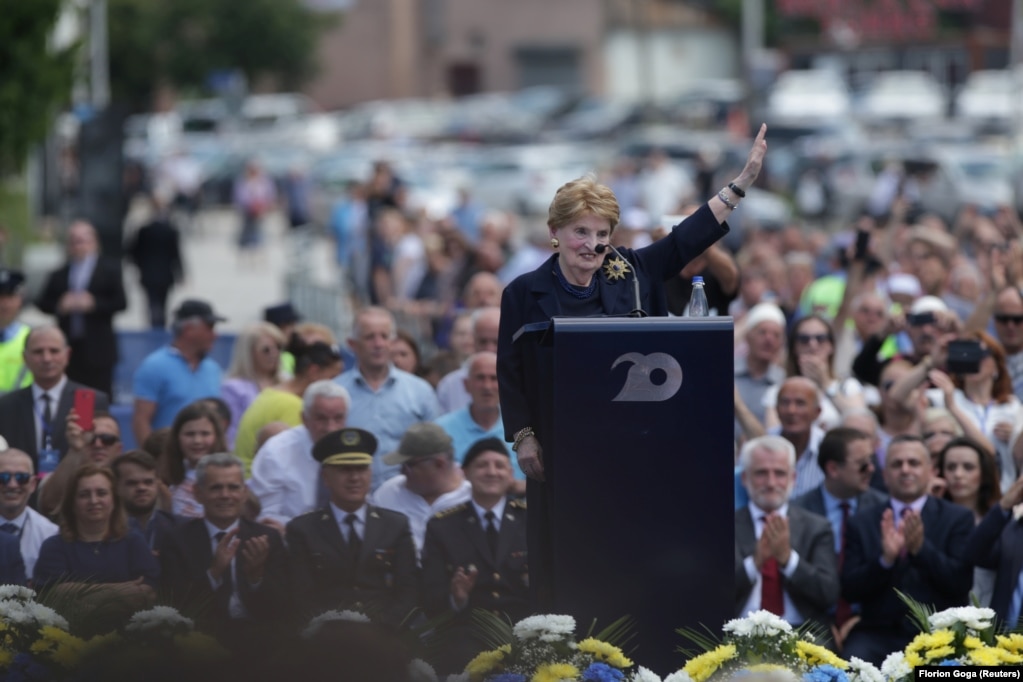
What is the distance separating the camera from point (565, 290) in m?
6.22

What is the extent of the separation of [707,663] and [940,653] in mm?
741

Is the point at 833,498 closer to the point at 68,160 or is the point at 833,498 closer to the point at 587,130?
the point at 68,160

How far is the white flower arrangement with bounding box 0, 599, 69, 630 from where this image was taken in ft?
20.1

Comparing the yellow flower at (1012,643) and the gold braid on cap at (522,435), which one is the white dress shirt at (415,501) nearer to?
the gold braid on cap at (522,435)

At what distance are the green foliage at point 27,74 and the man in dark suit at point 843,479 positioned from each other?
1599cm

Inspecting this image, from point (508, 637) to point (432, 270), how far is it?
11712mm

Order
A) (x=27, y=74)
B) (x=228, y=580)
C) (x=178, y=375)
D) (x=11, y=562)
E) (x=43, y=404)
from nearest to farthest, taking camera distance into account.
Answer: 1. (x=11, y=562)
2. (x=228, y=580)
3. (x=43, y=404)
4. (x=178, y=375)
5. (x=27, y=74)

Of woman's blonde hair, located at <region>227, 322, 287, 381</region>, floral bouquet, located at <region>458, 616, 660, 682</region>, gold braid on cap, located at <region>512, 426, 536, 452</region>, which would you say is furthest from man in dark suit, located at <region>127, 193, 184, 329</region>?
floral bouquet, located at <region>458, 616, 660, 682</region>

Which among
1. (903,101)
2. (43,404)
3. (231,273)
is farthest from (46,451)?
(903,101)

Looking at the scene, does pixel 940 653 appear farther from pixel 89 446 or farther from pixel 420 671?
pixel 89 446

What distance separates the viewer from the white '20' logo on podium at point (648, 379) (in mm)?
5758

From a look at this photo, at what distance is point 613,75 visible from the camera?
82875mm

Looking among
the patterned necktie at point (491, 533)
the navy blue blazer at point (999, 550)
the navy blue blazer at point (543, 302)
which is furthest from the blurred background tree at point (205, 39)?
the navy blue blazer at point (543, 302)

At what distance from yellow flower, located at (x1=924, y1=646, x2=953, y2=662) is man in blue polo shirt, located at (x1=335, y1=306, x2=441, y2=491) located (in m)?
4.29
